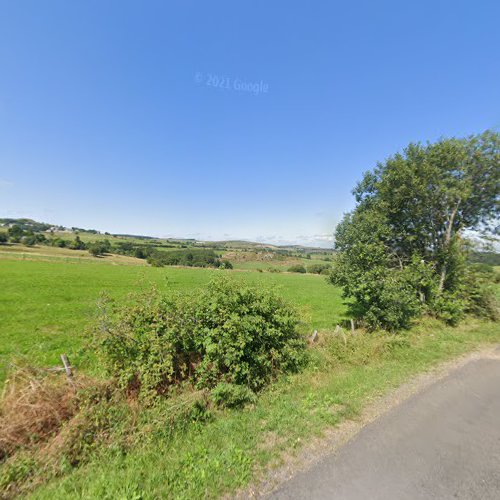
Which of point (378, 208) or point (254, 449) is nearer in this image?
point (254, 449)

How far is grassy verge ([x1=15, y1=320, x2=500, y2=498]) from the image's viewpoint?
10.8 feet

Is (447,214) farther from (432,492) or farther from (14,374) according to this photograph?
(14,374)

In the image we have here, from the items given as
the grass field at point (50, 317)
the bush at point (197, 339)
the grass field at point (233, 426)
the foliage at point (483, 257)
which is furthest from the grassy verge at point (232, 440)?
the foliage at point (483, 257)

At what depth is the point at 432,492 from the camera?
10.8 ft

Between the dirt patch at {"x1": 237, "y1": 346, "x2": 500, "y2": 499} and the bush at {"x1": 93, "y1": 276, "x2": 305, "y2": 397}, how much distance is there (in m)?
2.09

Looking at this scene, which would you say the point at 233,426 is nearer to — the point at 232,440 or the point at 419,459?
the point at 232,440

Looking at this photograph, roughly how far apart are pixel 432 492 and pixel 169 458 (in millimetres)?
3975

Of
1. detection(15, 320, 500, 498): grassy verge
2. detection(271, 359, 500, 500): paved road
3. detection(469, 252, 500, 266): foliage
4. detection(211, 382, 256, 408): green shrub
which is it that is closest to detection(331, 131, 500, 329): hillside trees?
detection(469, 252, 500, 266): foliage

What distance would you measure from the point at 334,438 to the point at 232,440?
1914 millimetres

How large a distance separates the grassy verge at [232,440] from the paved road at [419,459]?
2.02 ft

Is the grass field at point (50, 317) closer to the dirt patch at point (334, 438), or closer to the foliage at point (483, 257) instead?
Answer: the dirt patch at point (334, 438)

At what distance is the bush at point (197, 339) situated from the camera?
17.4ft

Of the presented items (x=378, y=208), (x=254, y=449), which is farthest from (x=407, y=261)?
(x=254, y=449)

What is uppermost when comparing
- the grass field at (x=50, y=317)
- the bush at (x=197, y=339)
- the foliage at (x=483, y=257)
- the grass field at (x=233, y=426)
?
the foliage at (x=483, y=257)
